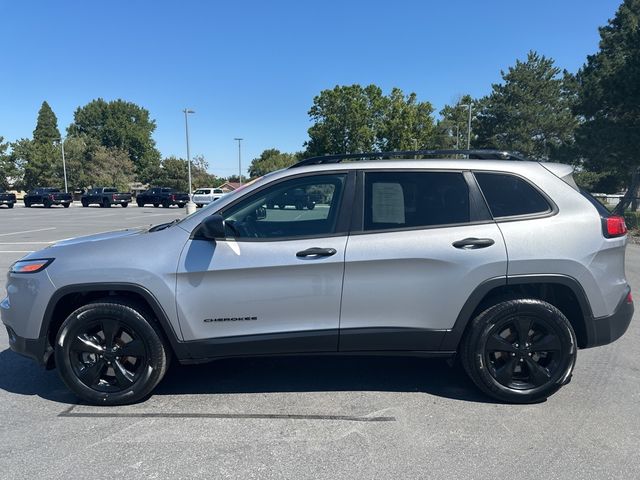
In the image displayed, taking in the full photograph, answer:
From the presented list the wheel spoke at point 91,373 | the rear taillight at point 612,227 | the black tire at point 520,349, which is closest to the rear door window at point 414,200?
the black tire at point 520,349

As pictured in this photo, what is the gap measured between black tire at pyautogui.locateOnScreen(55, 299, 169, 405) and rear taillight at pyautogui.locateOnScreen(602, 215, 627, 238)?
3.33 metres

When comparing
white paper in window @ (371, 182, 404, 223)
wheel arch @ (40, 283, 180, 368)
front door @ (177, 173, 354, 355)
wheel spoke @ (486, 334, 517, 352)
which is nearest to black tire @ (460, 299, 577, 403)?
wheel spoke @ (486, 334, 517, 352)

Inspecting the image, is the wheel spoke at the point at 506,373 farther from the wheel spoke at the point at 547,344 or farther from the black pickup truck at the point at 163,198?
the black pickup truck at the point at 163,198

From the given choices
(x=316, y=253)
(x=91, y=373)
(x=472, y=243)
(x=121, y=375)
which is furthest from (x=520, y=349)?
(x=91, y=373)

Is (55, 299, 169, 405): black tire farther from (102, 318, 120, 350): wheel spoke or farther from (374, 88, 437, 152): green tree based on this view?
(374, 88, 437, 152): green tree

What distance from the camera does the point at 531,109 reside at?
39781 mm

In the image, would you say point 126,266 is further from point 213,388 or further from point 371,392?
point 371,392

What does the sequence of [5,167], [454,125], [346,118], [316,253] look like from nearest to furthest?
[316,253] < [346,118] < [5,167] < [454,125]

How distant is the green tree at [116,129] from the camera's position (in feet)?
300

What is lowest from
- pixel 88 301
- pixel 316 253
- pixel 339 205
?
pixel 88 301

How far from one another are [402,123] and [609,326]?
159ft

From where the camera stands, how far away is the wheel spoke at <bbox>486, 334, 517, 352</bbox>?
3.46 meters

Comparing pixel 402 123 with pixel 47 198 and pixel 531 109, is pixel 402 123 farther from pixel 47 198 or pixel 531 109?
pixel 47 198

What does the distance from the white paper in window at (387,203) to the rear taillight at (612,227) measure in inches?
57.8
